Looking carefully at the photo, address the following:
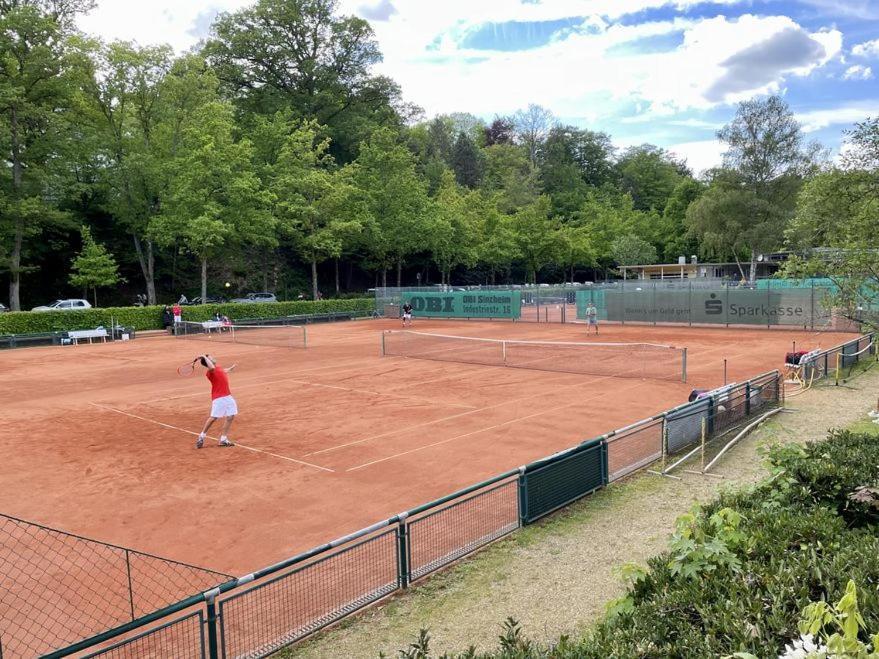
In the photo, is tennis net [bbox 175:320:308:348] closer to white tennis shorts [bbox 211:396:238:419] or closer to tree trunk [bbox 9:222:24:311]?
tree trunk [bbox 9:222:24:311]

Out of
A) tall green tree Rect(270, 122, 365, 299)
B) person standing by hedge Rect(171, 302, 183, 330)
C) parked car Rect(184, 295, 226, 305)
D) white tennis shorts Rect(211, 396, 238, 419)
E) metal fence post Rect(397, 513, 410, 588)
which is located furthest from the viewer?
parked car Rect(184, 295, 226, 305)

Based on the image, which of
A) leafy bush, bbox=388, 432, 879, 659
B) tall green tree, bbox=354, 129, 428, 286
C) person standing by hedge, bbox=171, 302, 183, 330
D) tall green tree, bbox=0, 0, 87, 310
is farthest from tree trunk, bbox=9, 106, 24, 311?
leafy bush, bbox=388, 432, 879, 659

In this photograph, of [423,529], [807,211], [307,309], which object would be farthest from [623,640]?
[307,309]

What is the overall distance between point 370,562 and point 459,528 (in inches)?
61.4

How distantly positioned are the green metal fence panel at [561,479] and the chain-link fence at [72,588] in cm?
441

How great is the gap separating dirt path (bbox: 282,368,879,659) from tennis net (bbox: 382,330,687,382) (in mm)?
10793

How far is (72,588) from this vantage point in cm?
818

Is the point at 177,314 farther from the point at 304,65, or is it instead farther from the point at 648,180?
the point at 648,180

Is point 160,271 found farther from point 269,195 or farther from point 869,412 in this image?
point 869,412

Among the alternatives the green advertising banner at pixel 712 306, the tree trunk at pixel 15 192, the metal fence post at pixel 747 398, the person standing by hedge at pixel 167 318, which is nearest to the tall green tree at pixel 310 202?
the person standing by hedge at pixel 167 318

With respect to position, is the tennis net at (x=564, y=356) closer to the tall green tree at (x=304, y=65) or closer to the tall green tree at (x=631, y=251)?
the tall green tree at (x=304, y=65)

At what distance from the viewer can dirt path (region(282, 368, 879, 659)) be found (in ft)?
21.7

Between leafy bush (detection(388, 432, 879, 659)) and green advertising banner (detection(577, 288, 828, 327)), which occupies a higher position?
green advertising banner (detection(577, 288, 828, 327))

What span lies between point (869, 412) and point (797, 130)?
63118 mm
